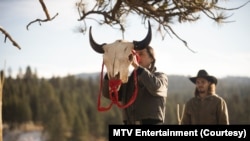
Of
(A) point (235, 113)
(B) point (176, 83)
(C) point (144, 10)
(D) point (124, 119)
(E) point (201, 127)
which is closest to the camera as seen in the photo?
(D) point (124, 119)

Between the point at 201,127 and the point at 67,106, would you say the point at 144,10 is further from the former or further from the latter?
the point at 67,106

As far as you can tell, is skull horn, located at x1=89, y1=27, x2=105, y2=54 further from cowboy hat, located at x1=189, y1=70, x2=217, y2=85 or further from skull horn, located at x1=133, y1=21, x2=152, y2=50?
cowboy hat, located at x1=189, y1=70, x2=217, y2=85

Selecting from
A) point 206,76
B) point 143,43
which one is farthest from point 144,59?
point 206,76

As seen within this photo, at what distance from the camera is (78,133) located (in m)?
32.8

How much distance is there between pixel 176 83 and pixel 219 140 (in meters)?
63.5

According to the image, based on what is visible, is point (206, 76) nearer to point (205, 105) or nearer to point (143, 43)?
point (205, 105)

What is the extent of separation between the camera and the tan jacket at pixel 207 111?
2.22 metres

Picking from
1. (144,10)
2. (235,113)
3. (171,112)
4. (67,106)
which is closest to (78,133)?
(67,106)

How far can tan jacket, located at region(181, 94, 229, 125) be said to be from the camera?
222cm

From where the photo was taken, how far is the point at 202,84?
2.33 metres

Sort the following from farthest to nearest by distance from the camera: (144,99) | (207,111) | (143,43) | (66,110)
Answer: (66,110) → (207,111) → (144,99) → (143,43)

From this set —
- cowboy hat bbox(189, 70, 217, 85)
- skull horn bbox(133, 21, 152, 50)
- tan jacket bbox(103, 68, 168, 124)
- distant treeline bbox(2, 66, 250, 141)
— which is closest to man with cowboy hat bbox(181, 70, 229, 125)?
cowboy hat bbox(189, 70, 217, 85)

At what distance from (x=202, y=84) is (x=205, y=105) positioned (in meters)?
0.13

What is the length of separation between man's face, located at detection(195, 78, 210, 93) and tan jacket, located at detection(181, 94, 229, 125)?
5 cm
